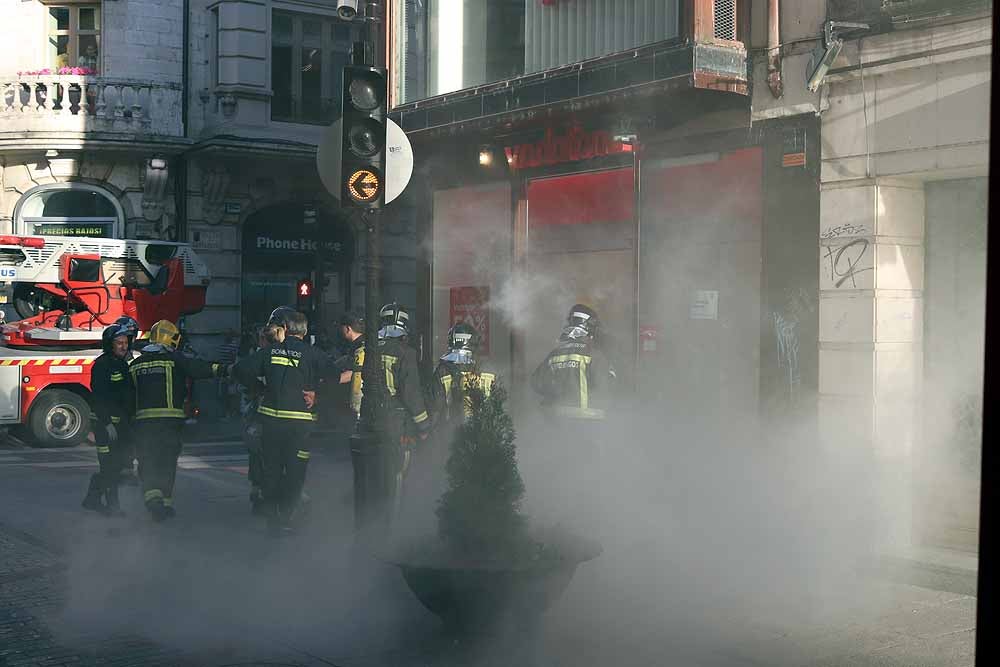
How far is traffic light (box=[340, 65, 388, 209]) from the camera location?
7.37m

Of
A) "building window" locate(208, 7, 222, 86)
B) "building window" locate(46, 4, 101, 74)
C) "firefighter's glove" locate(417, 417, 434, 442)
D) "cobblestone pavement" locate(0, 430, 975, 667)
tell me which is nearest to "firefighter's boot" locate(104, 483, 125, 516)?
"cobblestone pavement" locate(0, 430, 975, 667)

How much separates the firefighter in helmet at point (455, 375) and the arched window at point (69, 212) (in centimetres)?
1375

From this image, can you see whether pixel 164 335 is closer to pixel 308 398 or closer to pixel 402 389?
pixel 308 398

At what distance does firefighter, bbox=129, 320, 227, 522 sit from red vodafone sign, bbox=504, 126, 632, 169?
163 inches

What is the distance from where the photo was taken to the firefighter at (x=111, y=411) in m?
9.14

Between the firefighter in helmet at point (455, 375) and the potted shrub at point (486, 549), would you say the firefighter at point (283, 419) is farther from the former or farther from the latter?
the potted shrub at point (486, 549)

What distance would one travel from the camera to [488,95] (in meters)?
11.1

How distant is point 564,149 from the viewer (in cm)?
1112

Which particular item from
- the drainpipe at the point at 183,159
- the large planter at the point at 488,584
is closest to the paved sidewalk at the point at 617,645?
the large planter at the point at 488,584

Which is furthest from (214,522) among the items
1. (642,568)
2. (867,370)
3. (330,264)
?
(330,264)

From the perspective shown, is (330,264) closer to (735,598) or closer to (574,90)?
(574,90)

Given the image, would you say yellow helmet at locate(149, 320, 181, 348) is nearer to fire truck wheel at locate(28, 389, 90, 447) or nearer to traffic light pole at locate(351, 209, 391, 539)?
traffic light pole at locate(351, 209, 391, 539)

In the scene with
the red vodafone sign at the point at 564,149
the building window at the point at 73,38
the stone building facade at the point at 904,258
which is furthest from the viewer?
the building window at the point at 73,38

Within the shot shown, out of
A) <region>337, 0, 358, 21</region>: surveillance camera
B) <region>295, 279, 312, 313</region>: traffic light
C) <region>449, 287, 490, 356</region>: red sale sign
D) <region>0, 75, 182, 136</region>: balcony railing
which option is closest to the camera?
<region>337, 0, 358, 21</region>: surveillance camera
